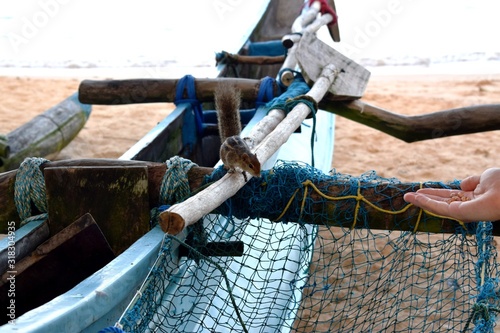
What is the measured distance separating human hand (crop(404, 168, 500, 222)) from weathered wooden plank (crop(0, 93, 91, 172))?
135 inches

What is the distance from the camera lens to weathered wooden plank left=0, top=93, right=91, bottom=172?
475 cm

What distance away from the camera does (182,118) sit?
3.50m

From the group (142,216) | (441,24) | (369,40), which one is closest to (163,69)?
(369,40)

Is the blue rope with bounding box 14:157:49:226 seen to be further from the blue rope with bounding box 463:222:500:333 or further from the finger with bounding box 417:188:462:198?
the blue rope with bounding box 463:222:500:333

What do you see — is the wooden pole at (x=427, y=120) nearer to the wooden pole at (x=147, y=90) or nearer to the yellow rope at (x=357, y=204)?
the wooden pole at (x=147, y=90)

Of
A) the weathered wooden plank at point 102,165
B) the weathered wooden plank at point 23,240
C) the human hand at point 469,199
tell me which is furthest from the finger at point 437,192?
the weathered wooden plank at point 23,240

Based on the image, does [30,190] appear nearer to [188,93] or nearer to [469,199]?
[469,199]

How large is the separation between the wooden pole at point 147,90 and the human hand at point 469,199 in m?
1.77

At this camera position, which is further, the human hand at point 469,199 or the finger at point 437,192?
the finger at point 437,192

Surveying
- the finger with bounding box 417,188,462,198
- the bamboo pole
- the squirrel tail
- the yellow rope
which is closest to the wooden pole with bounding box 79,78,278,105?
the squirrel tail

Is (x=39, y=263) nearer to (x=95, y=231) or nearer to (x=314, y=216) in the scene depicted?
(x=95, y=231)

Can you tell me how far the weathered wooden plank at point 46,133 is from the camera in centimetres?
475

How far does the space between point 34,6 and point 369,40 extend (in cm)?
846

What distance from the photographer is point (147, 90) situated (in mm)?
3719
